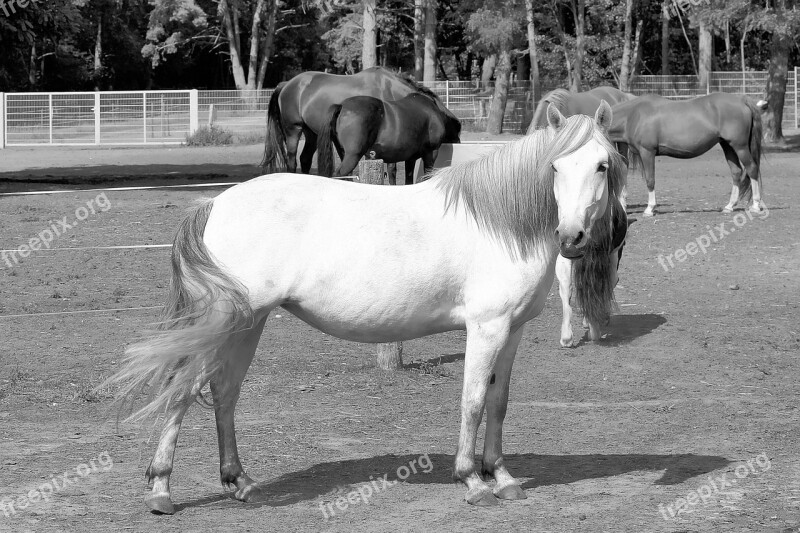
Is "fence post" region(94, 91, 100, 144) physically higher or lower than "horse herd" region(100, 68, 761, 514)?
higher

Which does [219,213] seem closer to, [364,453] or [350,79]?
[364,453]

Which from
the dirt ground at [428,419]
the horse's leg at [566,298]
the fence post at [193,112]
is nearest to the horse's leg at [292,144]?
the dirt ground at [428,419]

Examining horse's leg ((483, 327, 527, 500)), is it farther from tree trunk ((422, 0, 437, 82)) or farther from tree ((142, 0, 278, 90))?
tree ((142, 0, 278, 90))

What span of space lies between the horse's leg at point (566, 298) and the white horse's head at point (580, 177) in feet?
12.7

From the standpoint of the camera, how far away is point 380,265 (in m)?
4.87

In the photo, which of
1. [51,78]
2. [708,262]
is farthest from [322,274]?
[51,78]

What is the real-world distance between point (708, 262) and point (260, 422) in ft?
25.3

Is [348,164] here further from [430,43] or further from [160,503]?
[430,43]

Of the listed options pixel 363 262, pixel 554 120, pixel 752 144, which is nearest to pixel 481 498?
pixel 363 262

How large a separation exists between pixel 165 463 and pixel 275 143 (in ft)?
42.4

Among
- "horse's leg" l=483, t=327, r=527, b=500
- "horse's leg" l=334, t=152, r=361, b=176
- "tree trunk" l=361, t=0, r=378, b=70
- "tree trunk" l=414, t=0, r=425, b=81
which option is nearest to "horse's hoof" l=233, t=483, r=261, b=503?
"horse's leg" l=483, t=327, r=527, b=500

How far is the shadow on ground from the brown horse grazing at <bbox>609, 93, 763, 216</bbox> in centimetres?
1095

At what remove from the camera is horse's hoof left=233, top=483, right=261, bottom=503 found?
498cm

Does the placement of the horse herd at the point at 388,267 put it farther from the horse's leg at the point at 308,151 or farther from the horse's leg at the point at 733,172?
the horse's leg at the point at 308,151
